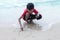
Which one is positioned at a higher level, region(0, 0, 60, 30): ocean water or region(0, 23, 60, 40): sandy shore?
region(0, 0, 60, 30): ocean water

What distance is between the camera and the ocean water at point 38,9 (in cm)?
313

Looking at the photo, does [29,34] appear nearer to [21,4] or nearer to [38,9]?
[38,9]

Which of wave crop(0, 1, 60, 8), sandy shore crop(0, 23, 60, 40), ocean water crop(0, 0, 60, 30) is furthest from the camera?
wave crop(0, 1, 60, 8)

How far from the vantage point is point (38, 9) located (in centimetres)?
375

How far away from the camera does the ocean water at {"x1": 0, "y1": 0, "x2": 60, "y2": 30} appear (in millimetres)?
3131

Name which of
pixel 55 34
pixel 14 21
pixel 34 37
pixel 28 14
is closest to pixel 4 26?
pixel 14 21

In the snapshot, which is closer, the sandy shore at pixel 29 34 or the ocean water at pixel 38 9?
the sandy shore at pixel 29 34

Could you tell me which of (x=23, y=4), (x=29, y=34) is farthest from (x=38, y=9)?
(x=29, y=34)

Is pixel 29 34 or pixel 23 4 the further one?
pixel 23 4

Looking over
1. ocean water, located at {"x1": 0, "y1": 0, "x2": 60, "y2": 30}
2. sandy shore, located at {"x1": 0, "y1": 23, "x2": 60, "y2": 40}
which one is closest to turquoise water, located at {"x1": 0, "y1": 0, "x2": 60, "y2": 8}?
ocean water, located at {"x1": 0, "y1": 0, "x2": 60, "y2": 30}

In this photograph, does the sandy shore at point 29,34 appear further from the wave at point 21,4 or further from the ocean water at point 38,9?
the wave at point 21,4

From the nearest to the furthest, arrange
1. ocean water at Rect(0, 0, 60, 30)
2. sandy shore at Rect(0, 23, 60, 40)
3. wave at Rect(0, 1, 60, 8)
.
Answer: sandy shore at Rect(0, 23, 60, 40)
ocean water at Rect(0, 0, 60, 30)
wave at Rect(0, 1, 60, 8)

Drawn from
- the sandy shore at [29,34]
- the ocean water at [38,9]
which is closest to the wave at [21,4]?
the ocean water at [38,9]

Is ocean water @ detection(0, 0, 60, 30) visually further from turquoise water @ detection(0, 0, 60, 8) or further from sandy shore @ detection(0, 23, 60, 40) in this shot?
sandy shore @ detection(0, 23, 60, 40)
